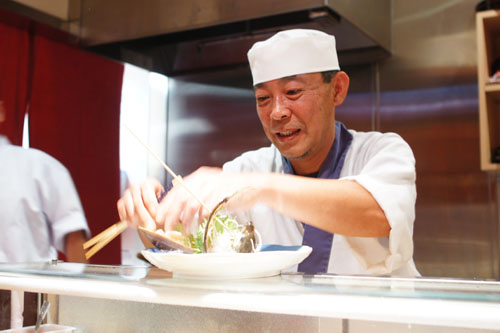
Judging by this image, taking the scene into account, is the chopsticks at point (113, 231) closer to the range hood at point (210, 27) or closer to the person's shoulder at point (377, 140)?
the person's shoulder at point (377, 140)

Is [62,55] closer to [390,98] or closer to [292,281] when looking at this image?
[390,98]

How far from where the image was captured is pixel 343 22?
2080 millimetres

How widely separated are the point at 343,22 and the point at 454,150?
2.60 feet

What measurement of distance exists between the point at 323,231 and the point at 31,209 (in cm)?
146

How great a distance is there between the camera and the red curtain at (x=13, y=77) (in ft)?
8.25

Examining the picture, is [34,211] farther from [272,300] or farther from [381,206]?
[272,300]

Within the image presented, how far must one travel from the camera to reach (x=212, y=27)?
2295 mm

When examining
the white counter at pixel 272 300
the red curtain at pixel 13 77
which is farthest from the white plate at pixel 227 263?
the red curtain at pixel 13 77

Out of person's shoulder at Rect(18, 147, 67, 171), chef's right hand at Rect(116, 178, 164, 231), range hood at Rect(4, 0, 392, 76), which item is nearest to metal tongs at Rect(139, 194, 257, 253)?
chef's right hand at Rect(116, 178, 164, 231)

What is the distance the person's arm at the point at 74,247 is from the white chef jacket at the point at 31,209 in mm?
25

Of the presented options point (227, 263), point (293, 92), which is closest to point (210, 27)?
point (293, 92)

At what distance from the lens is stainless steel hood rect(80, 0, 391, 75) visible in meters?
2.11

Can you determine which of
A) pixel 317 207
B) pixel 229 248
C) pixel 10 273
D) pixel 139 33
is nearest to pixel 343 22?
pixel 139 33

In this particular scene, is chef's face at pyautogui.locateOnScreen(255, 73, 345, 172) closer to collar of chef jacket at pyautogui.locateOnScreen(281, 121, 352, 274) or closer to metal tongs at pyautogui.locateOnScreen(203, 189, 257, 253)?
collar of chef jacket at pyautogui.locateOnScreen(281, 121, 352, 274)
